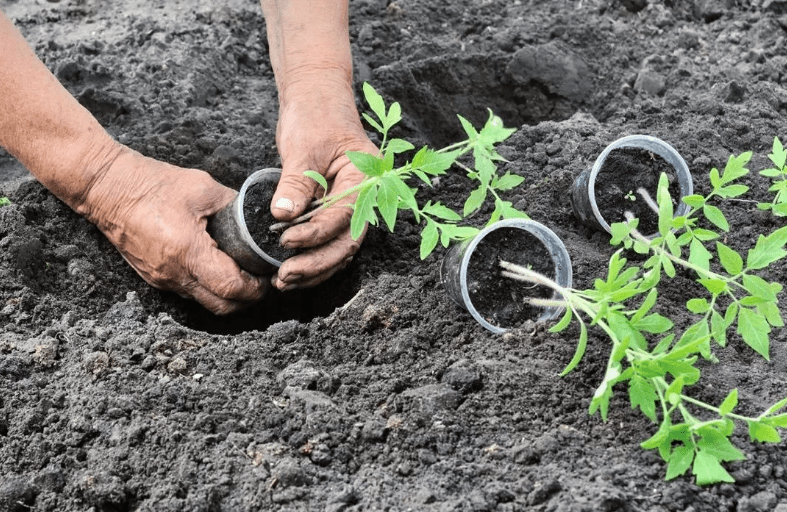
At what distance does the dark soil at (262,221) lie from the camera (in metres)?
2.72

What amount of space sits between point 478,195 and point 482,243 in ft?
0.55

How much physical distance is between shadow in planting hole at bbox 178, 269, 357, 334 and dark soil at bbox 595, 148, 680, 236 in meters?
0.87

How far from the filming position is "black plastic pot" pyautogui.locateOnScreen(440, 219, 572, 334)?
2.34 metres

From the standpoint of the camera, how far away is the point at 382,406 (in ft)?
6.95

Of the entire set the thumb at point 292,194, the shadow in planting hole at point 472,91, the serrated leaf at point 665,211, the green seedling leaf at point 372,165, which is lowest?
the shadow in planting hole at point 472,91

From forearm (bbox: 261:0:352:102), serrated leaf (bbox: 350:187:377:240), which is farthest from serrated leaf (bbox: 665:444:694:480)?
forearm (bbox: 261:0:352:102)

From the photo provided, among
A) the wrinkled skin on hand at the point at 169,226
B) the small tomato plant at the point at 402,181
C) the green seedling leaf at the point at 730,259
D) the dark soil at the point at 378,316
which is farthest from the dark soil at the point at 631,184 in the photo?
the wrinkled skin on hand at the point at 169,226

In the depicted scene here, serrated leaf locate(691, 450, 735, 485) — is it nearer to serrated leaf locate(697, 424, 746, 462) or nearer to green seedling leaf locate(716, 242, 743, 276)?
serrated leaf locate(697, 424, 746, 462)

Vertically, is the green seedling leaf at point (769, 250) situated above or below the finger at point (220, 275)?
above

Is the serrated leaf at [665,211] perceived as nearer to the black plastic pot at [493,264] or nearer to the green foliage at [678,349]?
the green foliage at [678,349]

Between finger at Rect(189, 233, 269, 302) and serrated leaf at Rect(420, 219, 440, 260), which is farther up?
serrated leaf at Rect(420, 219, 440, 260)

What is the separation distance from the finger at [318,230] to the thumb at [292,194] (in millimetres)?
50

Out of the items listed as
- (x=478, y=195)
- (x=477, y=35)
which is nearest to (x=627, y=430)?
(x=478, y=195)

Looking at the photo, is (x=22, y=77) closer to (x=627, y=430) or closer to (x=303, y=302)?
(x=303, y=302)
